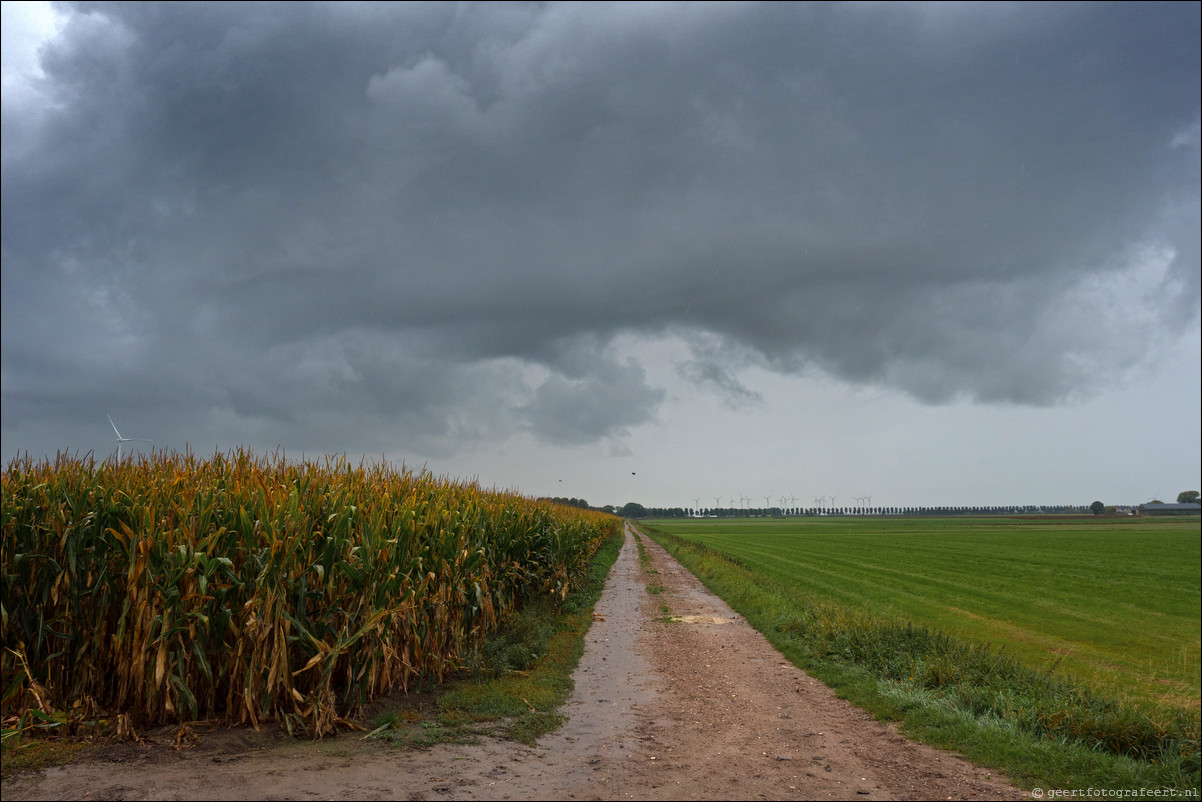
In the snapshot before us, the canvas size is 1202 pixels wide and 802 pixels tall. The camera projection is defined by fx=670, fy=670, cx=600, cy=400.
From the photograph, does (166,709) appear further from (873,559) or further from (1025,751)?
(873,559)

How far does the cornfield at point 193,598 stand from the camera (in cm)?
708

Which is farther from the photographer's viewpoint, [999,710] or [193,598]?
[999,710]

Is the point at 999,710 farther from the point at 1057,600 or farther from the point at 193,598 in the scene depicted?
the point at 1057,600

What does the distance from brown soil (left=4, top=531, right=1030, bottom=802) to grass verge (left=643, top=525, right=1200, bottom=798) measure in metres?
0.64

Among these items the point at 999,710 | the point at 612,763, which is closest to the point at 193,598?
the point at 612,763

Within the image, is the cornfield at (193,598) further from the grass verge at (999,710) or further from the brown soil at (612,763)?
the grass verge at (999,710)

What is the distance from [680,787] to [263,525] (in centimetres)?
534

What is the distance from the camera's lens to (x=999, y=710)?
10.4 meters

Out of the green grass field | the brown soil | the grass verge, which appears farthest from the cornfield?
the green grass field

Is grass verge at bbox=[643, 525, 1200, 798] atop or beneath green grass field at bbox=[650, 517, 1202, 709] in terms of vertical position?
atop

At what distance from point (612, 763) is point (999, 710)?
6883 millimetres

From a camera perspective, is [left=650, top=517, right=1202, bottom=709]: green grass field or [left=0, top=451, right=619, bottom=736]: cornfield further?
[left=650, top=517, right=1202, bottom=709]: green grass field

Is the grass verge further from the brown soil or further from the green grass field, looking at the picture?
the green grass field

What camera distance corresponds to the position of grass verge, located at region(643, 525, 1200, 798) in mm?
8031
